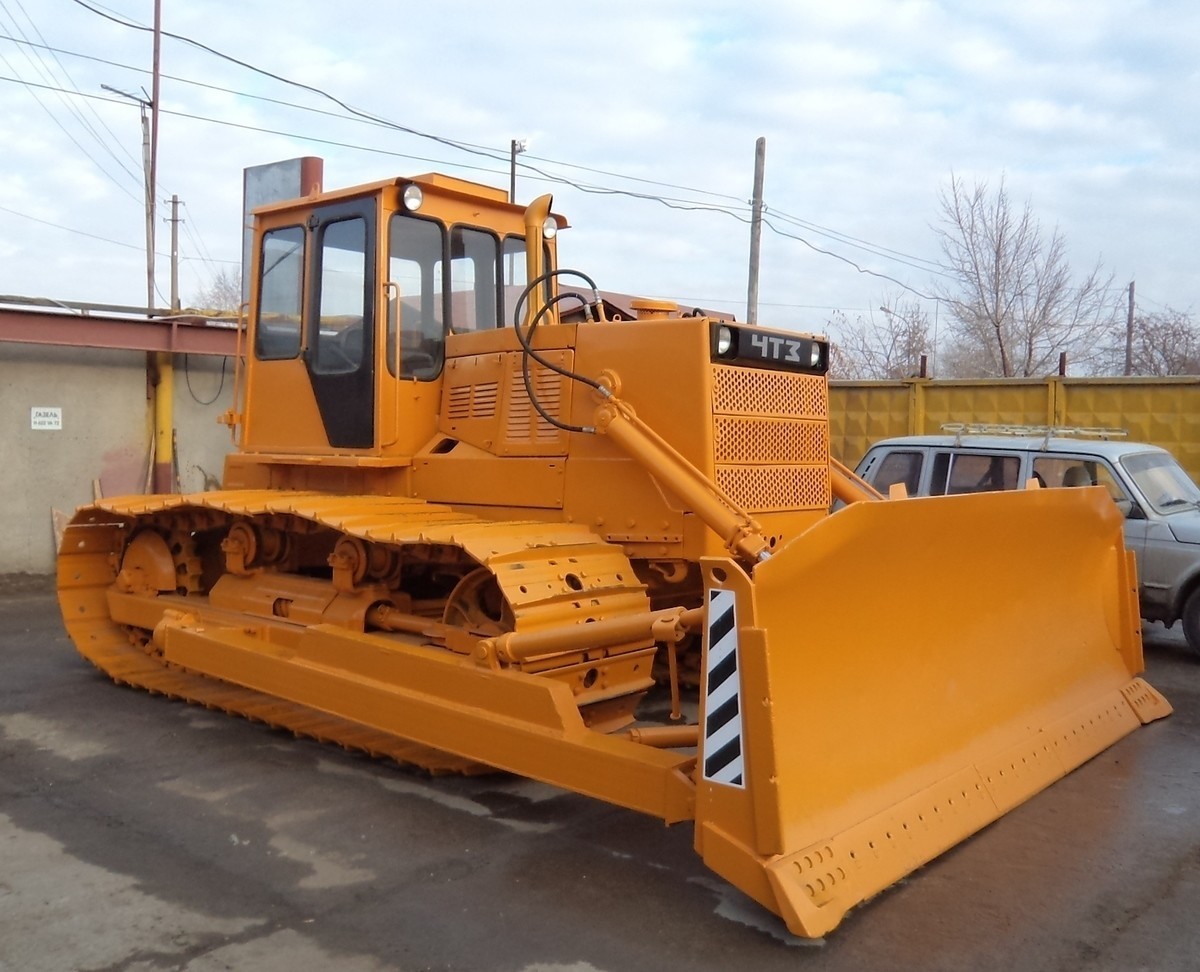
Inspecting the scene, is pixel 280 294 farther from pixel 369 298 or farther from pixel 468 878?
pixel 468 878

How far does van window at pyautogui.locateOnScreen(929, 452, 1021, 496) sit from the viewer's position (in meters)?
9.48

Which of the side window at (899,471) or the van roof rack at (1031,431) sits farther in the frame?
the van roof rack at (1031,431)

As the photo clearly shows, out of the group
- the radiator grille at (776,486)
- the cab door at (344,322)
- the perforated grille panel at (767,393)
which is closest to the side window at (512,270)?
the cab door at (344,322)

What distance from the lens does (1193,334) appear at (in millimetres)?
32938

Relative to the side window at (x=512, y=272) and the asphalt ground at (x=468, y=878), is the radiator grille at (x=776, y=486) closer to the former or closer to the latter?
the asphalt ground at (x=468, y=878)

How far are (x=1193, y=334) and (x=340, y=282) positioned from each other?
33.0m

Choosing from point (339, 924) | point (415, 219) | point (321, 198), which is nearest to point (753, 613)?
point (339, 924)

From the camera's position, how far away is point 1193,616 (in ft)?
28.3

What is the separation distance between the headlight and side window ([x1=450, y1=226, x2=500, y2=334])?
35 cm

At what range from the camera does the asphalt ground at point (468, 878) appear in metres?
3.66

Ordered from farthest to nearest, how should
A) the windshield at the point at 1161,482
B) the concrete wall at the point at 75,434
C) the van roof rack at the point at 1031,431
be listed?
1. the concrete wall at the point at 75,434
2. the van roof rack at the point at 1031,431
3. the windshield at the point at 1161,482

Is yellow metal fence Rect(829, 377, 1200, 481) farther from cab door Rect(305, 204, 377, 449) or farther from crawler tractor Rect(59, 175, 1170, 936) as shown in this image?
cab door Rect(305, 204, 377, 449)

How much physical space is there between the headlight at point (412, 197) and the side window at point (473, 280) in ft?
1.13

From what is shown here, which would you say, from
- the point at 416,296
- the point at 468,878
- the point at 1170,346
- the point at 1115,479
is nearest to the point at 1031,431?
the point at 1115,479
